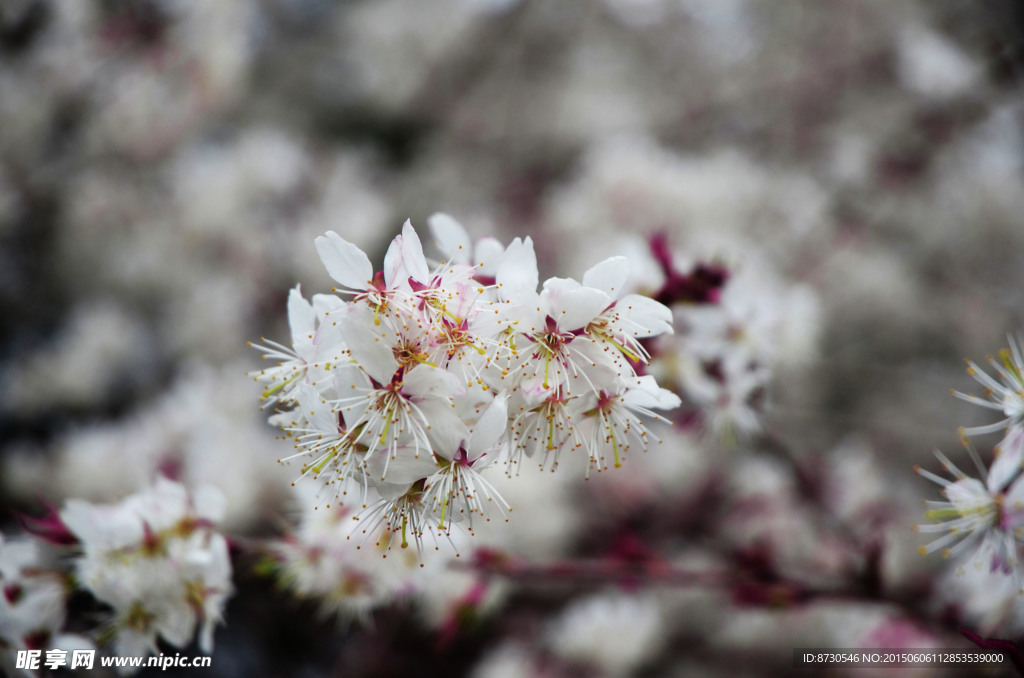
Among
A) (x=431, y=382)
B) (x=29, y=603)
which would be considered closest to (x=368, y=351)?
(x=431, y=382)

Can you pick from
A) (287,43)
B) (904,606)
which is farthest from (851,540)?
(287,43)

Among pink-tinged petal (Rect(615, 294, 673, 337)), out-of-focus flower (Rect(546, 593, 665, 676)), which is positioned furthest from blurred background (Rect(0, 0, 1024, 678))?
pink-tinged petal (Rect(615, 294, 673, 337))

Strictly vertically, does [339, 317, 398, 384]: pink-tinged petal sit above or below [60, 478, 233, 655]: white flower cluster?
above

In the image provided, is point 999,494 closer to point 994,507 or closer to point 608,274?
point 994,507

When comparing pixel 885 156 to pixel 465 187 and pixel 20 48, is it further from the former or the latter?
pixel 20 48

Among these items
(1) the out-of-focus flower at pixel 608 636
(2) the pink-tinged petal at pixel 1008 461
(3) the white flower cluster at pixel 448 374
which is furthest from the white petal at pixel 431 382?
(1) the out-of-focus flower at pixel 608 636

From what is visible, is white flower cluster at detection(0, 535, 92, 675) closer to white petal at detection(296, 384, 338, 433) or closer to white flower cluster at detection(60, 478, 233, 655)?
white flower cluster at detection(60, 478, 233, 655)
